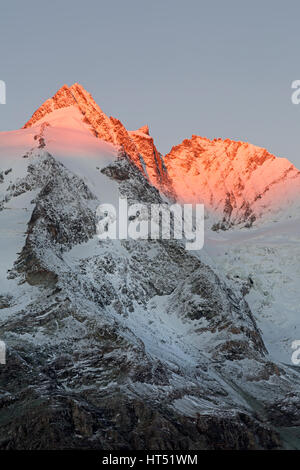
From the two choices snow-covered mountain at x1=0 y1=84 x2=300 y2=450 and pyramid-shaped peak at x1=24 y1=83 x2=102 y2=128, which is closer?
snow-covered mountain at x1=0 y1=84 x2=300 y2=450

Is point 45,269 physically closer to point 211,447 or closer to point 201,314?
point 201,314

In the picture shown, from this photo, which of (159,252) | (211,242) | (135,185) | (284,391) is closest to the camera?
(284,391)

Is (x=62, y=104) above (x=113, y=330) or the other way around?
above

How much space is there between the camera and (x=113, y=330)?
3551 inches

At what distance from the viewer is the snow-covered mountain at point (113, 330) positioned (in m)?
73.6

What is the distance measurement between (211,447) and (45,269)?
122 ft

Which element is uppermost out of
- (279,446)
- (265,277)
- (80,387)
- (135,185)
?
(135,185)

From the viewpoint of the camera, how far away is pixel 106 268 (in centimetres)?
11488

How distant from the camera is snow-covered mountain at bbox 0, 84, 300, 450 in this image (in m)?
73.6

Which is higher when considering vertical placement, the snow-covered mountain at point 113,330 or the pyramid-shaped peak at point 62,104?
the pyramid-shaped peak at point 62,104

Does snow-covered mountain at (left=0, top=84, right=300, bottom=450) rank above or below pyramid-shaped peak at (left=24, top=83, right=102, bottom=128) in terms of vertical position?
below

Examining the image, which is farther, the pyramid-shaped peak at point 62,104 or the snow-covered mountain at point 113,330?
the pyramid-shaped peak at point 62,104

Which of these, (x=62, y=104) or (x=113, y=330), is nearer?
(x=113, y=330)
